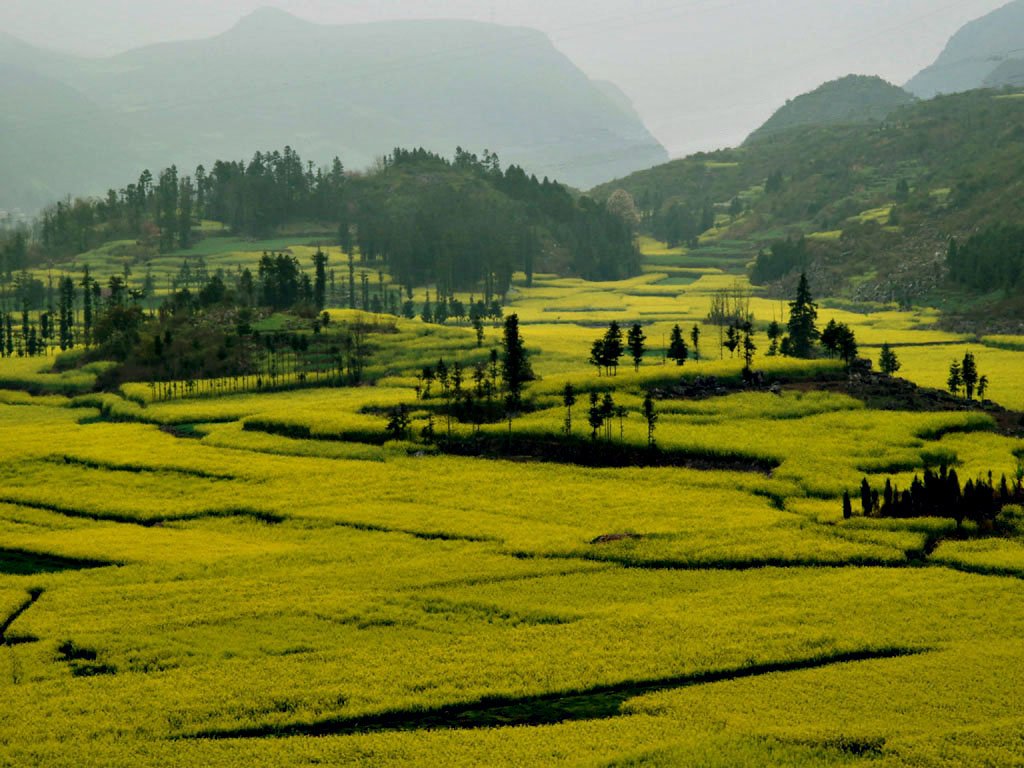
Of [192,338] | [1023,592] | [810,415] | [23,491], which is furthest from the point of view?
[192,338]

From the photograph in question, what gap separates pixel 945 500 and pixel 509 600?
36471 mm

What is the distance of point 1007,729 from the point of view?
45.4 meters

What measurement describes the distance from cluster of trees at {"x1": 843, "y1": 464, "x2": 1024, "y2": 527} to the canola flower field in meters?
1.78

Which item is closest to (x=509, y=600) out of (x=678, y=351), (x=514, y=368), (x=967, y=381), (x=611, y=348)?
(x=514, y=368)

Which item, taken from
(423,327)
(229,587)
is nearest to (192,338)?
(423,327)

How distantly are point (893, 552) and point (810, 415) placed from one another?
4364 cm

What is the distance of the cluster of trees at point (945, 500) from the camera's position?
7750 centimetres

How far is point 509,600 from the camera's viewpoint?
64000mm

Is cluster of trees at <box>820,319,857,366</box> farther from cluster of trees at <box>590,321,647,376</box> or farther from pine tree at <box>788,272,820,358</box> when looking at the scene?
cluster of trees at <box>590,321,647,376</box>

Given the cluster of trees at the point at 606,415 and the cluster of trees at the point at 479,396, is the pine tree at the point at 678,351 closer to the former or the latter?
the cluster of trees at the point at 479,396

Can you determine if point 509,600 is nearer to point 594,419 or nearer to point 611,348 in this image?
point 594,419

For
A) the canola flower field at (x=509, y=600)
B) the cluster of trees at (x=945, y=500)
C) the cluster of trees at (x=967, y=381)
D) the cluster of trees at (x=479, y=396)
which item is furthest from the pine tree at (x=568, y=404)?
the cluster of trees at (x=967, y=381)

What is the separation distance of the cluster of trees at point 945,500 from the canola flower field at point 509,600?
70.2 inches

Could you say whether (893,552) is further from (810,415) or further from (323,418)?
(323,418)
